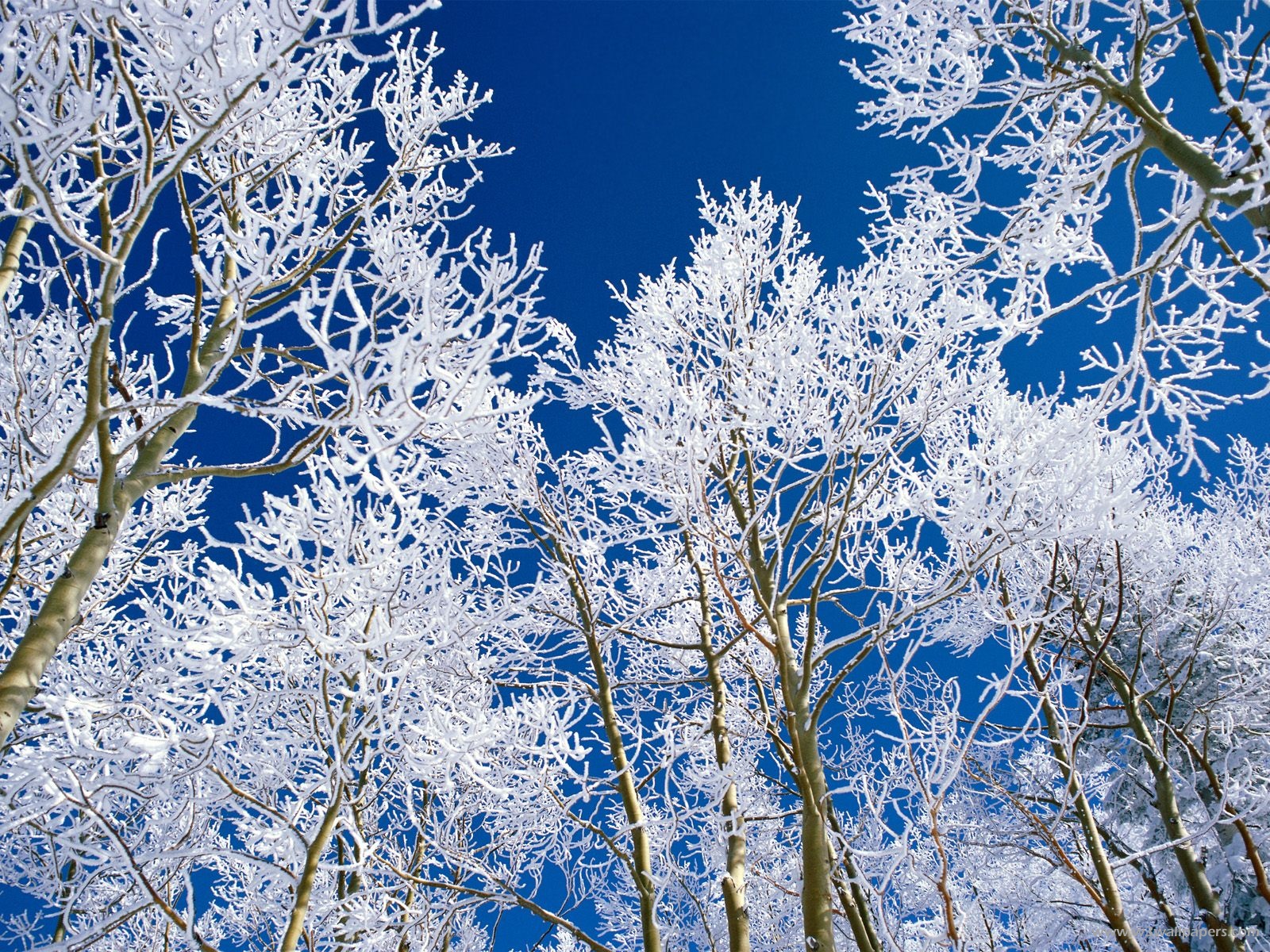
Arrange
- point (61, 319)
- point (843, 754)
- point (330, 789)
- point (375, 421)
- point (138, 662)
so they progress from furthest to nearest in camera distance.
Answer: point (843, 754) < point (138, 662) < point (61, 319) < point (330, 789) < point (375, 421)

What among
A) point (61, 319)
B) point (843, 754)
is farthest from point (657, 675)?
point (61, 319)

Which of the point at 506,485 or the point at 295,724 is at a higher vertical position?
the point at 506,485

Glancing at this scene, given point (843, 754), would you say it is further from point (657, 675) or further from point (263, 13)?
point (263, 13)

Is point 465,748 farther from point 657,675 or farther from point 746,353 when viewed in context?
point 657,675

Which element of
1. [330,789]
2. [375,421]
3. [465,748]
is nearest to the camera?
[375,421]

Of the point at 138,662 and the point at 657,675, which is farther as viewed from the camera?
the point at 657,675

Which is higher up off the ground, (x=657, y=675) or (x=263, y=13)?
(x=657, y=675)

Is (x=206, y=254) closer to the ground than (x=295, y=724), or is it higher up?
higher up

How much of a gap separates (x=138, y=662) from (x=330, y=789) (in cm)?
330

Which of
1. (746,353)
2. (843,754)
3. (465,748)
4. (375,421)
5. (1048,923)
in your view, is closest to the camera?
(375,421)

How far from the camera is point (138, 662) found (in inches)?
207

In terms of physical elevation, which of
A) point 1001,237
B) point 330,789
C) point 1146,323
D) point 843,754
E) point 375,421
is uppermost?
point 1001,237

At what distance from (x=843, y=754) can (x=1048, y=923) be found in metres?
3.90

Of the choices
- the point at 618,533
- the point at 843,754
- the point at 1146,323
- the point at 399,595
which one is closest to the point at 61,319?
the point at 399,595
